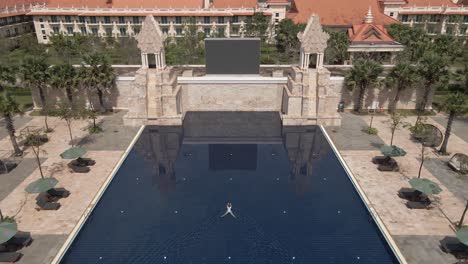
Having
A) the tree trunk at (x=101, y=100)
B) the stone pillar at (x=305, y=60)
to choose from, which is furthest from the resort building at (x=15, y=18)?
the stone pillar at (x=305, y=60)

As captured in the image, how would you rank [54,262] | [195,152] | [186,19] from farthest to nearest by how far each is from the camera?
[186,19]
[195,152]
[54,262]

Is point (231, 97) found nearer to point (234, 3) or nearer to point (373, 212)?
point (373, 212)

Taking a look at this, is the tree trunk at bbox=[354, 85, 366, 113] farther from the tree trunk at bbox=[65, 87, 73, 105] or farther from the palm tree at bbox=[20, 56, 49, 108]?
the palm tree at bbox=[20, 56, 49, 108]

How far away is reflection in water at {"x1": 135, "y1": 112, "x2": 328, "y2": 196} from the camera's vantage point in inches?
1404

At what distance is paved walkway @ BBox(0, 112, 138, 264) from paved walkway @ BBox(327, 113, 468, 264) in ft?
82.7

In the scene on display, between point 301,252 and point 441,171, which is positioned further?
point 441,171

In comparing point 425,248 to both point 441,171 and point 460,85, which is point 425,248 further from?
point 460,85

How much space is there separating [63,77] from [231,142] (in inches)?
961

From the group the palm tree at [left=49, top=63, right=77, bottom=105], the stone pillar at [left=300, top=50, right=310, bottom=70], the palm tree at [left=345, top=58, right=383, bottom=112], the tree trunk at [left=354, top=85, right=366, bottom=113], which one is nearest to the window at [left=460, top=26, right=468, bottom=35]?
the tree trunk at [left=354, top=85, right=366, bottom=113]

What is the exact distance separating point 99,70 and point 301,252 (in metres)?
36.0

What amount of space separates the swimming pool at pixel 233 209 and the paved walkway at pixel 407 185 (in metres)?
1.48

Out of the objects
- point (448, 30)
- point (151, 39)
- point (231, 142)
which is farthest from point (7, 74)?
point (448, 30)

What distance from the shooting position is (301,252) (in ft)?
82.2

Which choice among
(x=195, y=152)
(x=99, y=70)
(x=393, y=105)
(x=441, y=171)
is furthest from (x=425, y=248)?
(x=99, y=70)
